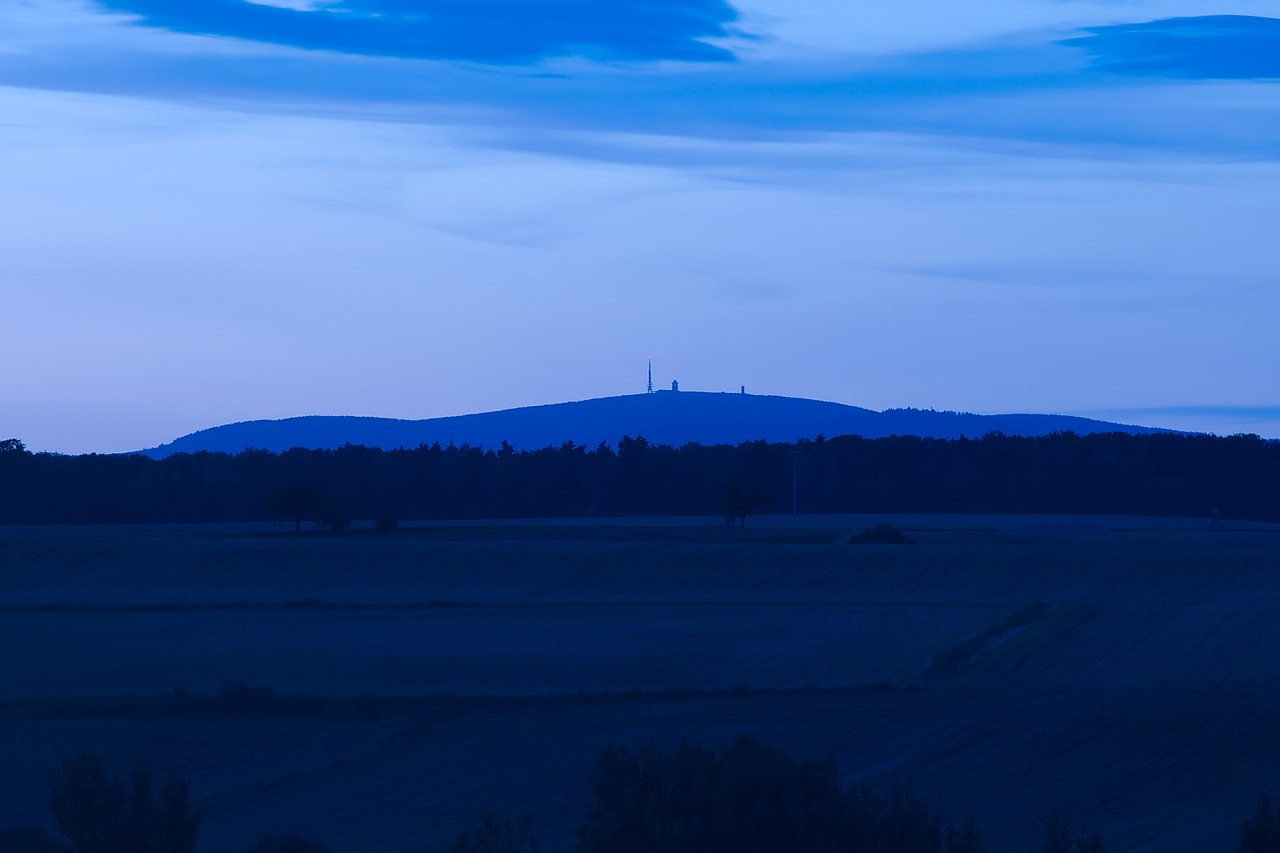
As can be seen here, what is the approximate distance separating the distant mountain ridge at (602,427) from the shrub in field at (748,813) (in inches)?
6392

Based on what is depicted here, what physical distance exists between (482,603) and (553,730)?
20.0 metres

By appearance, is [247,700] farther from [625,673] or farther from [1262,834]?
[1262,834]

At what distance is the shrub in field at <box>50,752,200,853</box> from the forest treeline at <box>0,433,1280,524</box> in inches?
2876

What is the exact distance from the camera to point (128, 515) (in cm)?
8156

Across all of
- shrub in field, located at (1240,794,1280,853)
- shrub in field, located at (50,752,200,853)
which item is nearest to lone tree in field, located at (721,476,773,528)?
shrub in field, located at (50,752,200,853)

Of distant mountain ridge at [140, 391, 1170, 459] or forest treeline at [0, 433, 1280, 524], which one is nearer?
forest treeline at [0, 433, 1280, 524]

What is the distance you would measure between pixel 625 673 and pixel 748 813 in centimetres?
1749

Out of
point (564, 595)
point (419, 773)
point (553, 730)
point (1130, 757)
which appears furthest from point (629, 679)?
point (564, 595)

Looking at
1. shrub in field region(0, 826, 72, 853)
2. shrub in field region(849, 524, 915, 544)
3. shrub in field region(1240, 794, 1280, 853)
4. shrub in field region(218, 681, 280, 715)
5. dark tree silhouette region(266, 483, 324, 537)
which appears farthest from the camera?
dark tree silhouette region(266, 483, 324, 537)

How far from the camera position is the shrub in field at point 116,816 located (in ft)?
37.2

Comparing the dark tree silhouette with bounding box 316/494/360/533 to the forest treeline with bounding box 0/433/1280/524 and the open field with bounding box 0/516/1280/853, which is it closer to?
the open field with bounding box 0/516/1280/853

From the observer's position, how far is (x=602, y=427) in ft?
629

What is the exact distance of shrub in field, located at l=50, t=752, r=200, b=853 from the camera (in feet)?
37.2

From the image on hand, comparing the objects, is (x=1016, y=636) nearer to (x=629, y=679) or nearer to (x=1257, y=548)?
(x=629, y=679)
